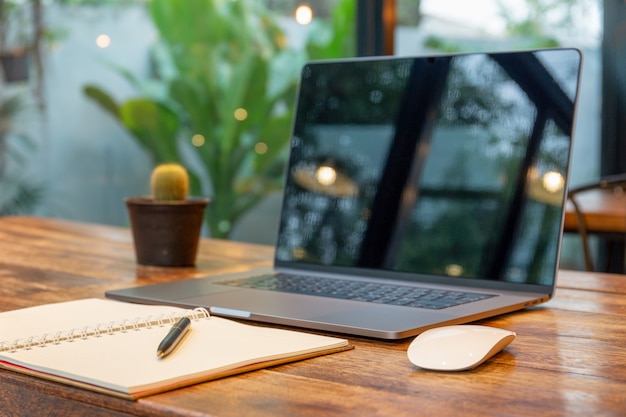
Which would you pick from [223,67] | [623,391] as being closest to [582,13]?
[223,67]

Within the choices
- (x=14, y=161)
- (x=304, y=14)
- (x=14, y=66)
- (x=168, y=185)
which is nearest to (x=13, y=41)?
(x=14, y=66)

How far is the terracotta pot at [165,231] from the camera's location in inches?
52.6

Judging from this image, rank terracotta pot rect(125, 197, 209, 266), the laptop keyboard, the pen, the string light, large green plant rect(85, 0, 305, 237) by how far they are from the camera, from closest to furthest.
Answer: the pen, the laptop keyboard, terracotta pot rect(125, 197, 209, 266), the string light, large green plant rect(85, 0, 305, 237)

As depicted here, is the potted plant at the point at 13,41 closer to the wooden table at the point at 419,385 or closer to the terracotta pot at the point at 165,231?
the terracotta pot at the point at 165,231

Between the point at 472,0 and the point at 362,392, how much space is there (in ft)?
9.21

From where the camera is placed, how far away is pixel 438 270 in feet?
3.58

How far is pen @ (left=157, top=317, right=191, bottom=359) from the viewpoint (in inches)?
28.3

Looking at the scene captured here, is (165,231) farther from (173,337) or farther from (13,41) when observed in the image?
(13,41)

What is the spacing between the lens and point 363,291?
3.33ft

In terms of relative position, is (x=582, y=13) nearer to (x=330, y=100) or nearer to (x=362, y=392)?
(x=330, y=100)

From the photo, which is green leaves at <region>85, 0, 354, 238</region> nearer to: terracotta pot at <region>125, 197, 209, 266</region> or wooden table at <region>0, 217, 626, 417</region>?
terracotta pot at <region>125, 197, 209, 266</region>

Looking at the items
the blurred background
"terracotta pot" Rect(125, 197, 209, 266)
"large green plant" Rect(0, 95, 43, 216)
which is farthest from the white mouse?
"large green plant" Rect(0, 95, 43, 216)

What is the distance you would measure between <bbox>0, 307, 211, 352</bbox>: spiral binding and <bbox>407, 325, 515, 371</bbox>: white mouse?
0.81 ft

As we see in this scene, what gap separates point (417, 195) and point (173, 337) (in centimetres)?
48
